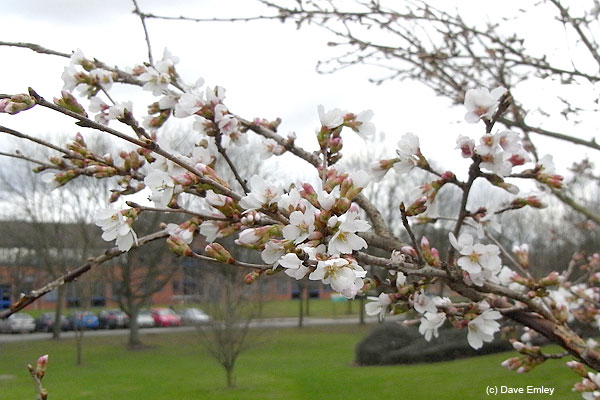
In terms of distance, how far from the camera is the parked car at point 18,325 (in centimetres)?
2820

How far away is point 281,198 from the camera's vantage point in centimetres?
125

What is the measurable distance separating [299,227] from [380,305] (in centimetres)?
57

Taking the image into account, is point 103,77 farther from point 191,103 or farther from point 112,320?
point 112,320

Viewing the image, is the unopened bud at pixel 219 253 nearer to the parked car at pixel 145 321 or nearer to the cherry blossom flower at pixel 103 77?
the cherry blossom flower at pixel 103 77

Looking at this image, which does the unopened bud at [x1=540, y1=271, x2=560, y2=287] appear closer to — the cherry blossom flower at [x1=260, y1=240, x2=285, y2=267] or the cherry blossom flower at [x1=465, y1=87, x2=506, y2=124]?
the cherry blossom flower at [x1=465, y1=87, x2=506, y2=124]

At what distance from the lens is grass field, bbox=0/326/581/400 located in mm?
13219

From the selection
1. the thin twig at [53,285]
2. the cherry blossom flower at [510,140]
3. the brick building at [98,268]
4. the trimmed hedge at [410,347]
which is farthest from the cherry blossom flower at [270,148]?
the brick building at [98,268]

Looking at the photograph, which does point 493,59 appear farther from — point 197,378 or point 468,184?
point 197,378

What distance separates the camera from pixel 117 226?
138 cm

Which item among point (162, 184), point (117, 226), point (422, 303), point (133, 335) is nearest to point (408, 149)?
point (422, 303)

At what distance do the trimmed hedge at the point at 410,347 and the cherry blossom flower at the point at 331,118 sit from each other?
17.1 meters

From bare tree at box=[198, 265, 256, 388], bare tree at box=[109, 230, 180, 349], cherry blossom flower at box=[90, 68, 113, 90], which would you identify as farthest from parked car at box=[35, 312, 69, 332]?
cherry blossom flower at box=[90, 68, 113, 90]

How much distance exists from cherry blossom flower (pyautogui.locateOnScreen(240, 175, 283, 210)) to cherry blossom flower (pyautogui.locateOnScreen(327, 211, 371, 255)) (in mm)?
178

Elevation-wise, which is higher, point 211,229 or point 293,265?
point 211,229
